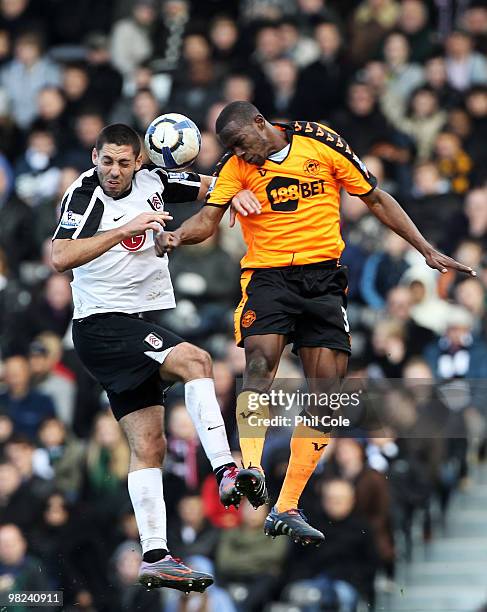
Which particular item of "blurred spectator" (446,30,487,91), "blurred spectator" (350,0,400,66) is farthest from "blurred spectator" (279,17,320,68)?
"blurred spectator" (446,30,487,91)

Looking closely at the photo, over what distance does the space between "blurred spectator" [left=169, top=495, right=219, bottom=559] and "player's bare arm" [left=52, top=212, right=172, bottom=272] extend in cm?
487

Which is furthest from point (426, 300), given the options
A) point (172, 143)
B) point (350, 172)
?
point (172, 143)

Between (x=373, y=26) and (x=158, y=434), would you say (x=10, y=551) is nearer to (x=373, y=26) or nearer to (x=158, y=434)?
(x=158, y=434)

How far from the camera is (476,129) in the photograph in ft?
60.6

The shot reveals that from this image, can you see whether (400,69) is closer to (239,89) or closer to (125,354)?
Result: (239,89)

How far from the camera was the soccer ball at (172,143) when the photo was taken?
11922 millimetres

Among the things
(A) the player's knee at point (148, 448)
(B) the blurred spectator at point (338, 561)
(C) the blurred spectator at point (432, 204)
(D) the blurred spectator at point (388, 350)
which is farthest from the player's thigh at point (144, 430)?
(C) the blurred spectator at point (432, 204)

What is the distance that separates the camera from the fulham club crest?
1192 cm

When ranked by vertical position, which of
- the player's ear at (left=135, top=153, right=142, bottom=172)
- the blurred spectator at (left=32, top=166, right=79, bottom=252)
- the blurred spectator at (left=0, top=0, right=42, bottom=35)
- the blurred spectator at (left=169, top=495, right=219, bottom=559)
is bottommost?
the blurred spectator at (left=169, top=495, right=219, bottom=559)

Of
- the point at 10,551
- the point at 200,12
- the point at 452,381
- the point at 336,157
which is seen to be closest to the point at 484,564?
the point at 452,381

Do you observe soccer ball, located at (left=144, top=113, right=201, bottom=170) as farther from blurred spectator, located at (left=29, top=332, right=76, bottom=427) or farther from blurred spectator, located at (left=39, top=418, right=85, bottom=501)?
blurred spectator, located at (left=29, top=332, right=76, bottom=427)

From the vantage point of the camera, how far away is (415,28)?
64.7 feet

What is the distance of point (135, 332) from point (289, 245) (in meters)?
1.23

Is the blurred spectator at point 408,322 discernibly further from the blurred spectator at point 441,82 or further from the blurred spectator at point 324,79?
the blurred spectator at point 324,79
